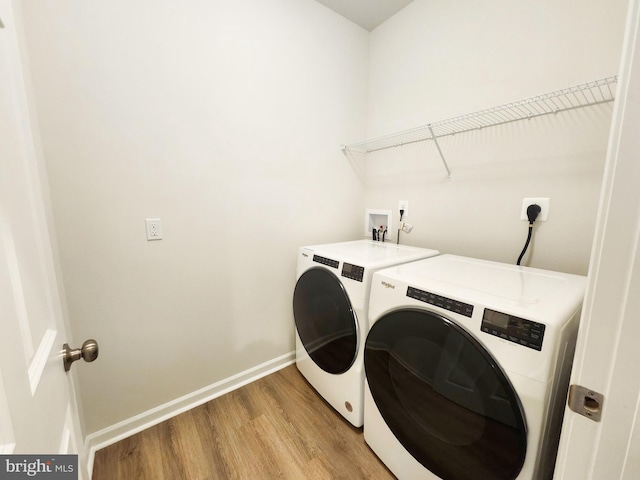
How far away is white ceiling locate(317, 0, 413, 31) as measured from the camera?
1.68 m

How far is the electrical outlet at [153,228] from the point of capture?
50.3 inches

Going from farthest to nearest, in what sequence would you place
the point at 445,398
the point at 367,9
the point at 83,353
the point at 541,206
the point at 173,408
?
the point at 367,9
the point at 173,408
the point at 541,206
the point at 445,398
the point at 83,353

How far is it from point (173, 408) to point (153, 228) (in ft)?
3.34

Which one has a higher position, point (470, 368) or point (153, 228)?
point (153, 228)

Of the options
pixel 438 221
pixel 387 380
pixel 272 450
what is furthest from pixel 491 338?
pixel 272 450

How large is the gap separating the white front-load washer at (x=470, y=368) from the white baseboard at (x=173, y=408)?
34.7 inches

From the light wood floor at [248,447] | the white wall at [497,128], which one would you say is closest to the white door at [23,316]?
the light wood floor at [248,447]

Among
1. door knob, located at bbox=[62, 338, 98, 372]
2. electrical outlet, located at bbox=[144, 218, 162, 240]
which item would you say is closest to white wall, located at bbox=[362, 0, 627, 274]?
electrical outlet, located at bbox=[144, 218, 162, 240]

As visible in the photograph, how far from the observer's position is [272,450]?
4.08 ft

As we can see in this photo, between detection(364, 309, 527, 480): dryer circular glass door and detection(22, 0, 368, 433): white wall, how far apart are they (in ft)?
3.15

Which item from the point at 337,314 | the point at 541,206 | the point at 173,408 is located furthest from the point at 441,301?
the point at 173,408

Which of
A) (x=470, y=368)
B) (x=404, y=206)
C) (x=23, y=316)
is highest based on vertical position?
(x=404, y=206)

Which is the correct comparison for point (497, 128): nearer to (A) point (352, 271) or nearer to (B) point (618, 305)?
(A) point (352, 271)

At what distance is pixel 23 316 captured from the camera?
418 millimetres
